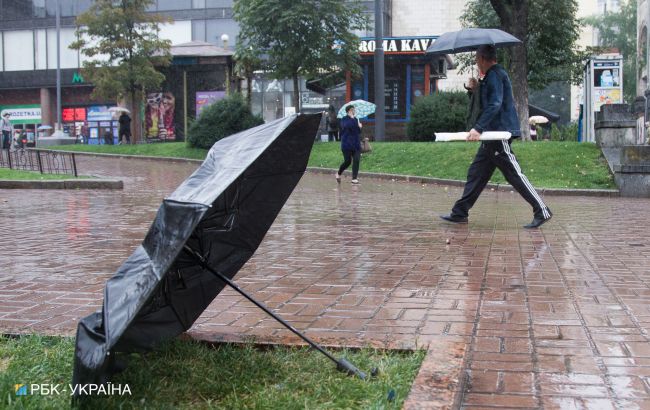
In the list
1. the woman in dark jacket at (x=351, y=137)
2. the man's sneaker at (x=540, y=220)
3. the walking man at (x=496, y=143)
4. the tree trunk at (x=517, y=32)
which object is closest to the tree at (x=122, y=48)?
the tree trunk at (x=517, y=32)

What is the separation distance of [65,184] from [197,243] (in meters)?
13.6

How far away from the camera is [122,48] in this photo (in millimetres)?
33875

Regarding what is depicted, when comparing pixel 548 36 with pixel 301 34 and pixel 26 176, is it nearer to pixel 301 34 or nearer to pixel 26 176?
pixel 301 34

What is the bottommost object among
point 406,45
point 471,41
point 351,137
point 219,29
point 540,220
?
point 540,220

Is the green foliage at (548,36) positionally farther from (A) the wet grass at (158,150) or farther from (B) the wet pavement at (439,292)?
(B) the wet pavement at (439,292)

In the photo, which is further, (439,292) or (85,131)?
(85,131)

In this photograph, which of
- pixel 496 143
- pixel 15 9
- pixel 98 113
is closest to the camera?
pixel 496 143

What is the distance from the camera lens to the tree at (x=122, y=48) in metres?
33.5

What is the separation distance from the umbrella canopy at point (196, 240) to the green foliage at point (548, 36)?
1147 inches

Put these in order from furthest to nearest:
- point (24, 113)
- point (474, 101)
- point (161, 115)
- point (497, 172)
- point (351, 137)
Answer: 1. point (24, 113)
2. point (161, 115)
3. point (351, 137)
4. point (497, 172)
5. point (474, 101)

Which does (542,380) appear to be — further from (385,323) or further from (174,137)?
(174,137)

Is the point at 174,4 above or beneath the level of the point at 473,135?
above

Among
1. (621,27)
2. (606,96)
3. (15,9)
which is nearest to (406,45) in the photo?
(606,96)

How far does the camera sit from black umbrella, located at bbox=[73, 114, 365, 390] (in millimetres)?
2461
